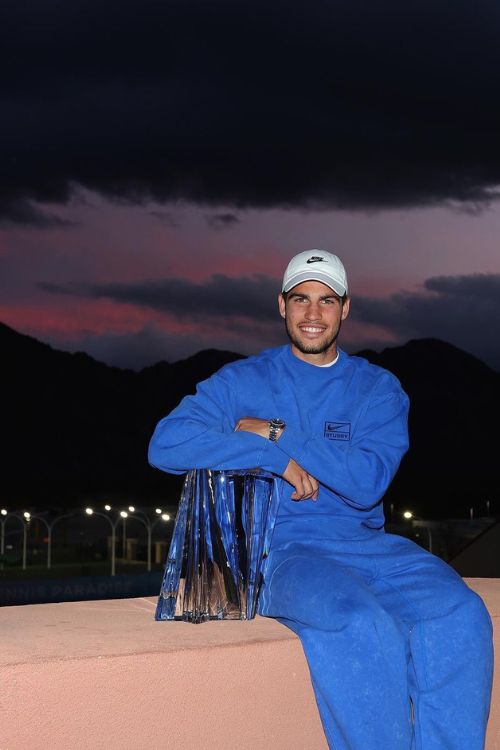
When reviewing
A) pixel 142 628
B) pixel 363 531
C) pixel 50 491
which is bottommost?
pixel 142 628

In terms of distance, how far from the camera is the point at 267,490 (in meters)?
3.07

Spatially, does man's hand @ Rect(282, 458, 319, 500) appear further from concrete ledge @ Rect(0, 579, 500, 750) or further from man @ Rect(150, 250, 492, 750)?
concrete ledge @ Rect(0, 579, 500, 750)

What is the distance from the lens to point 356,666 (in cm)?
251

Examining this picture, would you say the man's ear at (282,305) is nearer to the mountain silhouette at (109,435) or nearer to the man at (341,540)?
the man at (341,540)

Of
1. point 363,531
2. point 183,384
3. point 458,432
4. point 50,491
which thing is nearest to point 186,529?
point 363,531

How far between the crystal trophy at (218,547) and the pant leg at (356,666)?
0.39m

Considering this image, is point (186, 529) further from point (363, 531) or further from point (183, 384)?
point (183, 384)

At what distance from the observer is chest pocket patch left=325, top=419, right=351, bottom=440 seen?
315 centimetres

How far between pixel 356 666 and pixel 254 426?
2.60 feet

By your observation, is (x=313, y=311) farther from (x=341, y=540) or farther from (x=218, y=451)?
(x=341, y=540)

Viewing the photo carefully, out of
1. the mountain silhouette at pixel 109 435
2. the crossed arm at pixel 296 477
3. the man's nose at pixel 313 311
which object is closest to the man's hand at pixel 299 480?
the crossed arm at pixel 296 477

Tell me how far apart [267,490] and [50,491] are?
11294 cm

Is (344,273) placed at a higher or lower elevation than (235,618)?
higher

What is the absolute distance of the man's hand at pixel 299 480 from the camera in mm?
2973
